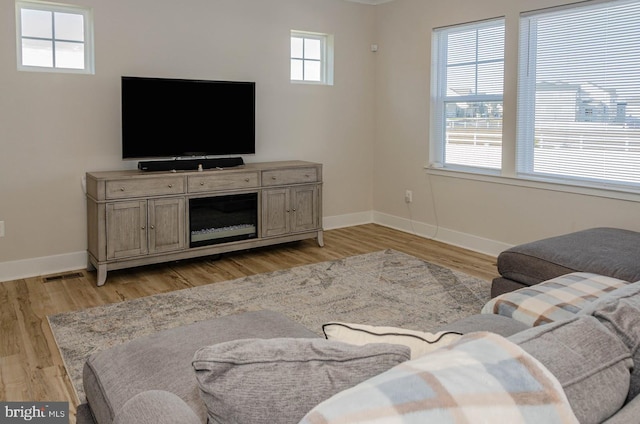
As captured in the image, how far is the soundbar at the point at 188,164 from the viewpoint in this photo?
4.51 meters

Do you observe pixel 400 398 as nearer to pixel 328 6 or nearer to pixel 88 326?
pixel 88 326

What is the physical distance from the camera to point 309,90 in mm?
5781

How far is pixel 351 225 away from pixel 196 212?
7.32 ft

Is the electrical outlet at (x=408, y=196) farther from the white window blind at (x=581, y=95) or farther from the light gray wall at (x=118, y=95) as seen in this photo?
the white window blind at (x=581, y=95)

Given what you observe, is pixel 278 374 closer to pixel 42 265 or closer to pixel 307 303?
pixel 307 303

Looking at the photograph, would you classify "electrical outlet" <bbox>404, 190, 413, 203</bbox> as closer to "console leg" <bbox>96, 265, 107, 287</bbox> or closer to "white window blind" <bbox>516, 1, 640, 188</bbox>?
"white window blind" <bbox>516, 1, 640, 188</bbox>

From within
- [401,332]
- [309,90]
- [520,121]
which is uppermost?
[309,90]

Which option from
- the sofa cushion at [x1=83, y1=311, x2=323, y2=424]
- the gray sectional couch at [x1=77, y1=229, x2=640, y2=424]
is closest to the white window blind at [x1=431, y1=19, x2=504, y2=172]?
the sofa cushion at [x1=83, y1=311, x2=323, y2=424]

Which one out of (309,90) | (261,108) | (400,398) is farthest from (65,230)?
(400,398)

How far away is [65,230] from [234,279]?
4.84ft

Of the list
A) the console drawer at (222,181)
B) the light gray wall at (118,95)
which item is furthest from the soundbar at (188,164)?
the light gray wall at (118,95)

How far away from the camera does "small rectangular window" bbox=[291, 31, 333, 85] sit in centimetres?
574

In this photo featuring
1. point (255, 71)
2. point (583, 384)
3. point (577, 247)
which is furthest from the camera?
point (255, 71)

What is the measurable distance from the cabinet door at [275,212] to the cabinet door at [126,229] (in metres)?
1.12
